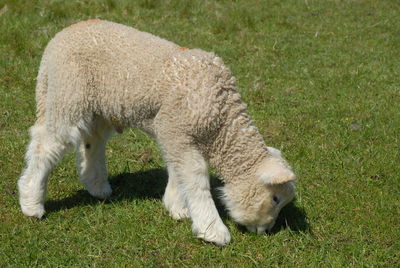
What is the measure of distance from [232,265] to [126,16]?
8.15m

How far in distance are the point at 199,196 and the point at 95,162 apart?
4.45 ft

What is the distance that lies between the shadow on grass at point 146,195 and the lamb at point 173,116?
36cm

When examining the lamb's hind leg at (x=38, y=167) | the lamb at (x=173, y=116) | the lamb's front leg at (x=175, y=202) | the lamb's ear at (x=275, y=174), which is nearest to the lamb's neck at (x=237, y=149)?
the lamb at (x=173, y=116)

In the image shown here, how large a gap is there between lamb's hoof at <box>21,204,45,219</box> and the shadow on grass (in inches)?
8.5

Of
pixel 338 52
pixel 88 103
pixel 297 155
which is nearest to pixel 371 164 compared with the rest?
pixel 297 155

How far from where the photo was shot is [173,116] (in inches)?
182

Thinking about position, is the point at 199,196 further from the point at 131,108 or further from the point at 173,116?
the point at 131,108

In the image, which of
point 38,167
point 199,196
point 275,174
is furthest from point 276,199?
point 38,167

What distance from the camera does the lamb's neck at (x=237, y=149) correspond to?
4738 millimetres

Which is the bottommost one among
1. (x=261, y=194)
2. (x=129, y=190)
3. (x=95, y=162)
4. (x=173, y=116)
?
(x=129, y=190)

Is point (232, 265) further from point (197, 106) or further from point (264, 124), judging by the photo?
point (264, 124)

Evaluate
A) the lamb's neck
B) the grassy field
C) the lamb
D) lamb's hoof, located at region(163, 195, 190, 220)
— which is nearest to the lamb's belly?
the lamb

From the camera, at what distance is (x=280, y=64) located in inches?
385

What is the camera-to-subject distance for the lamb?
15.3 ft
